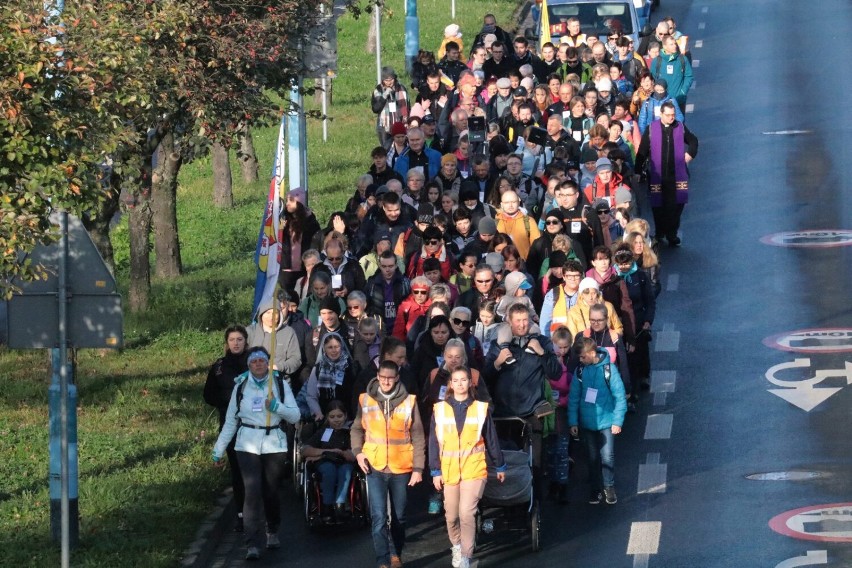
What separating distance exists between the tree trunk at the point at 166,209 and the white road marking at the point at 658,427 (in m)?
6.76

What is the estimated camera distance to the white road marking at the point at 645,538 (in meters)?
14.4

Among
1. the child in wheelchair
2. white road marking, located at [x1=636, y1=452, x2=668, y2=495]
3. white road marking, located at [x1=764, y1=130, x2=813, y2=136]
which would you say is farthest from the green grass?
white road marking, located at [x1=764, y1=130, x2=813, y2=136]

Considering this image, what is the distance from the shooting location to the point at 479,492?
13.9 m

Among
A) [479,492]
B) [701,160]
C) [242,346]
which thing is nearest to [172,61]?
[242,346]

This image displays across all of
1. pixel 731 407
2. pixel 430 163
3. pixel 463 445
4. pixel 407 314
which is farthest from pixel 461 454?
pixel 430 163

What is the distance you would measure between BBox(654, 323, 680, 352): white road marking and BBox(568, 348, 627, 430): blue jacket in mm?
4659

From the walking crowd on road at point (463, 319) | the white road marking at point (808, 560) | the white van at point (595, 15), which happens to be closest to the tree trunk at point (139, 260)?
the walking crowd on road at point (463, 319)

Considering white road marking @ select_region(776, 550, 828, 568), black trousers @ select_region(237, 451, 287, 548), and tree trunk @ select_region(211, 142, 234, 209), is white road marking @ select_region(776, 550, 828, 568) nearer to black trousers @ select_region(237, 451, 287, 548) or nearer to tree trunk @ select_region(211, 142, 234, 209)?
black trousers @ select_region(237, 451, 287, 548)

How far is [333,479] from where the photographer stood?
15.2 meters

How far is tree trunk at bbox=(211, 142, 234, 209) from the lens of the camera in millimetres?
32219

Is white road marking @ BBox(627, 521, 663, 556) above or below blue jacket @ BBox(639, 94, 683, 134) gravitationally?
below

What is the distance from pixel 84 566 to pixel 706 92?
24.3m

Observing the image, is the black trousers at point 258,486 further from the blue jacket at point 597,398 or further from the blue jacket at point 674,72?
the blue jacket at point 674,72

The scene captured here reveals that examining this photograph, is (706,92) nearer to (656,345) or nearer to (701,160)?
(701,160)
